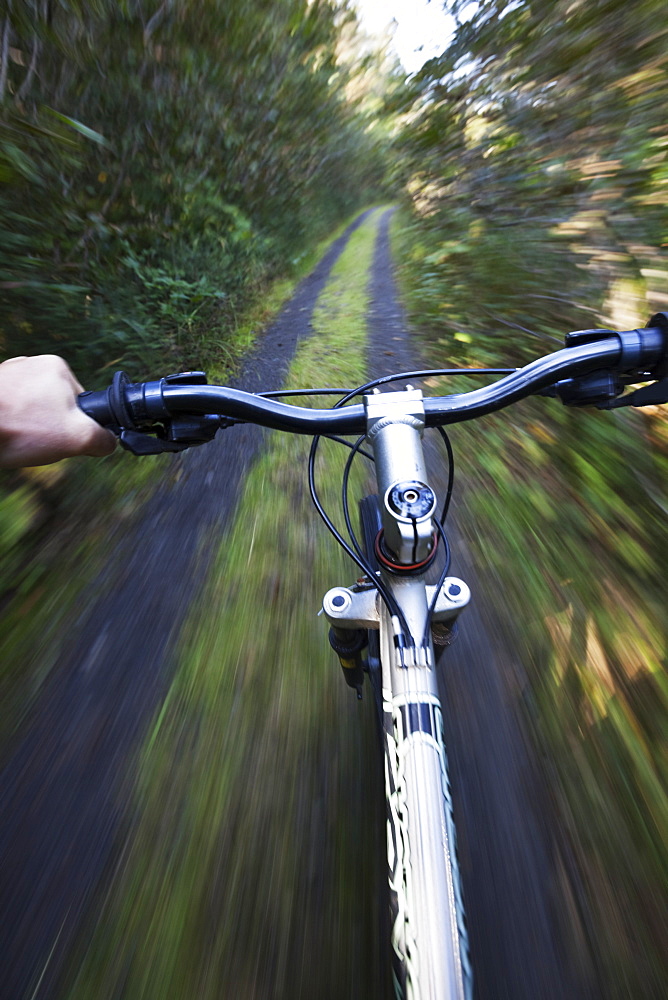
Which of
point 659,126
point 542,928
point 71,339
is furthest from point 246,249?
point 542,928

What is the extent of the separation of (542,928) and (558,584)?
1382 mm

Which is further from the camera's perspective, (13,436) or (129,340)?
(129,340)

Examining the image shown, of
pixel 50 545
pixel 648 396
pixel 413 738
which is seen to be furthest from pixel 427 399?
pixel 50 545

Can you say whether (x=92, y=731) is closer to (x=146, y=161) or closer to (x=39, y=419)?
(x=39, y=419)

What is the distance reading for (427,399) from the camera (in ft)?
3.66

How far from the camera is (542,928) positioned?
4.61 ft

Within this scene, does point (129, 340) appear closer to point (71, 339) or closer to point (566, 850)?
point (71, 339)

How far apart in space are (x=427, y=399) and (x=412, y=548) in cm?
43

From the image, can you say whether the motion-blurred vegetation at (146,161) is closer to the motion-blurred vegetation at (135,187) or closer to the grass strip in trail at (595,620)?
the motion-blurred vegetation at (135,187)

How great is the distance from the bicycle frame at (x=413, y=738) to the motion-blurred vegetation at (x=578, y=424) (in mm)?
1123

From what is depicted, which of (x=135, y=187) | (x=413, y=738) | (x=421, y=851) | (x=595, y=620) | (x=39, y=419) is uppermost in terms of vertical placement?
(x=135, y=187)

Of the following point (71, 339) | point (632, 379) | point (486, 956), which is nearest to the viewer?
point (632, 379)

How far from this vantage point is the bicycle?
745 millimetres

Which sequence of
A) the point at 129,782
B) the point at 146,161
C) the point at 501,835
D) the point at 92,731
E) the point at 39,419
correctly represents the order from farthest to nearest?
the point at 146,161, the point at 92,731, the point at 129,782, the point at 501,835, the point at 39,419
